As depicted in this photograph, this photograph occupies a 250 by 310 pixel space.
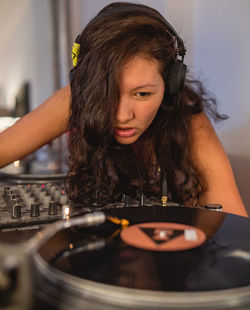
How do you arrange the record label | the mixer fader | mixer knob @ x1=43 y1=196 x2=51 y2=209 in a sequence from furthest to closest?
mixer knob @ x1=43 y1=196 x2=51 y2=209, the mixer fader, the record label

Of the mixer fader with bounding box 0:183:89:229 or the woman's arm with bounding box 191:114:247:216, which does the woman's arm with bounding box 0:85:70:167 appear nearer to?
the mixer fader with bounding box 0:183:89:229

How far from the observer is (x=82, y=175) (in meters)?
1.03

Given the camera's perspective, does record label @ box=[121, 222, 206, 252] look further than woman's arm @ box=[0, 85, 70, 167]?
No

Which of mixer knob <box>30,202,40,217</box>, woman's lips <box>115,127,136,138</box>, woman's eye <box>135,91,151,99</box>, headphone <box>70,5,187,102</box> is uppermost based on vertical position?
headphone <box>70,5,187,102</box>

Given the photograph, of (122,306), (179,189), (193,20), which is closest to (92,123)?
(179,189)

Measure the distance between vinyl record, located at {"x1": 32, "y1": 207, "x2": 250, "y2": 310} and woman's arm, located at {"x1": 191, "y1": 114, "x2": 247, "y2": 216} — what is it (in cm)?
42

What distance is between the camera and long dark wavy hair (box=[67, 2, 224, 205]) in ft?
2.74

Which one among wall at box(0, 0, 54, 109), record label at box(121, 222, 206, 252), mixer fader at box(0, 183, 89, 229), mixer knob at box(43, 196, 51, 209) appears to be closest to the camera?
record label at box(121, 222, 206, 252)

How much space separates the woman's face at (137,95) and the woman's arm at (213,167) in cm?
31

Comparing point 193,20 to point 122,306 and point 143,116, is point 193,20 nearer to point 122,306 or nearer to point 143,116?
point 143,116

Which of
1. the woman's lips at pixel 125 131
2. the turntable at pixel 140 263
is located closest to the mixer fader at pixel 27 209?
the turntable at pixel 140 263

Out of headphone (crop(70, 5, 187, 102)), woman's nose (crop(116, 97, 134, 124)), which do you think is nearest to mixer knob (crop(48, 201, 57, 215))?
woman's nose (crop(116, 97, 134, 124))

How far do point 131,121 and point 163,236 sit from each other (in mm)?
467

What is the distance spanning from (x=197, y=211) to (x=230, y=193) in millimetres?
421
